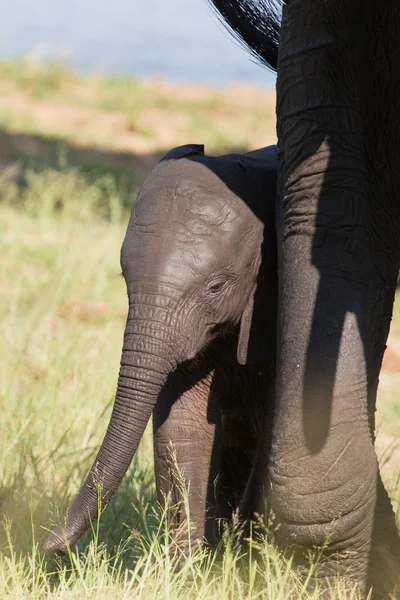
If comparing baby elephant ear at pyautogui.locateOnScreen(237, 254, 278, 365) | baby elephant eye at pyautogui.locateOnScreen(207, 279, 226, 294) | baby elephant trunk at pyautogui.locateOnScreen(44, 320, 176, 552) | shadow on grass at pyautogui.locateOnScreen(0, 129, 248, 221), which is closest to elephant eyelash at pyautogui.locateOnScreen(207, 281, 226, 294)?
baby elephant eye at pyautogui.locateOnScreen(207, 279, 226, 294)

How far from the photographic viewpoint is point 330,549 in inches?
133

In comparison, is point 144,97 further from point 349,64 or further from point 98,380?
point 349,64

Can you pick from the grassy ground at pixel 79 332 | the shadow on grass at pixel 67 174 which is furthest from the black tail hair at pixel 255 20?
the shadow on grass at pixel 67 174

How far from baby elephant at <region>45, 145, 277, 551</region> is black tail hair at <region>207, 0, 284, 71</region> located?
0.40 m

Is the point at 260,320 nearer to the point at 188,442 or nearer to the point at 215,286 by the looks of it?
the point at 215,286

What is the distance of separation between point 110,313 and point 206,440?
13.8 ft

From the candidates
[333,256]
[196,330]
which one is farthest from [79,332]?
[333,256]

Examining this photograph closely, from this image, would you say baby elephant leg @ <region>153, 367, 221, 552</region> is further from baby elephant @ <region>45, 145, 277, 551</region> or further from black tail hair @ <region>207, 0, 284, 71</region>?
black tail hair @ <region>207, 0, 284, 71</region>

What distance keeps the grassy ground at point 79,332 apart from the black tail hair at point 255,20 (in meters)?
1.72

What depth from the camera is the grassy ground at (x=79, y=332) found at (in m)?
3.77

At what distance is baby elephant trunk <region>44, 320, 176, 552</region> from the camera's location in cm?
353

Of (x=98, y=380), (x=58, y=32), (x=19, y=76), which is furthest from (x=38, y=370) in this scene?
(x=58, y=32)

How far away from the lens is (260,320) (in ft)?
12.7

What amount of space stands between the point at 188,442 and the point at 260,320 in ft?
1.80
